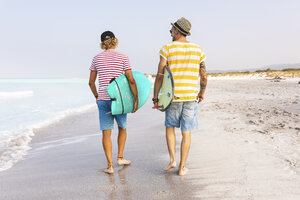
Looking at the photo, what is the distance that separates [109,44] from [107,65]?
0.29 metres

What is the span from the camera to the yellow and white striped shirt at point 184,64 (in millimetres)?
3217

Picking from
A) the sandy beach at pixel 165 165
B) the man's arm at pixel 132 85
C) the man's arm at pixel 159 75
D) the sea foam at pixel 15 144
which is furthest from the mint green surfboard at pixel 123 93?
the sea foam at pixel 15 144

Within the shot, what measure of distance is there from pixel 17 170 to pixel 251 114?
604cm

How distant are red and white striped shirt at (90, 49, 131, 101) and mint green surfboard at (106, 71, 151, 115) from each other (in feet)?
0.31

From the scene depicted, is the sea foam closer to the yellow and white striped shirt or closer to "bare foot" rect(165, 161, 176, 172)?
"bare foot" rect(165, 161, 176, 172)

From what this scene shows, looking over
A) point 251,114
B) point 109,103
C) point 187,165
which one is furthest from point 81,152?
point 251,114

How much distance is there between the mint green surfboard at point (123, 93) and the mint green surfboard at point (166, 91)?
41 centimetres

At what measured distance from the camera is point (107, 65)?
11.7 feet

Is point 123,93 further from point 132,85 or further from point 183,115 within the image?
point 183,115

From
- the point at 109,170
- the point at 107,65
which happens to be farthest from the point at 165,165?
the point at 107,65

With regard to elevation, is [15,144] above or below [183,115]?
below

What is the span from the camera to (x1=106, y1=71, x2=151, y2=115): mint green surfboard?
11.6 feet

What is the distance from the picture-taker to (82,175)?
367cm

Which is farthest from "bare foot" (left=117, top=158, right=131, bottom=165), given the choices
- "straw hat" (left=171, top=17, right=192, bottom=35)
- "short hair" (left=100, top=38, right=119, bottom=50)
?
"straw hat" (left=171, top=17, right=192, bottom=35)
